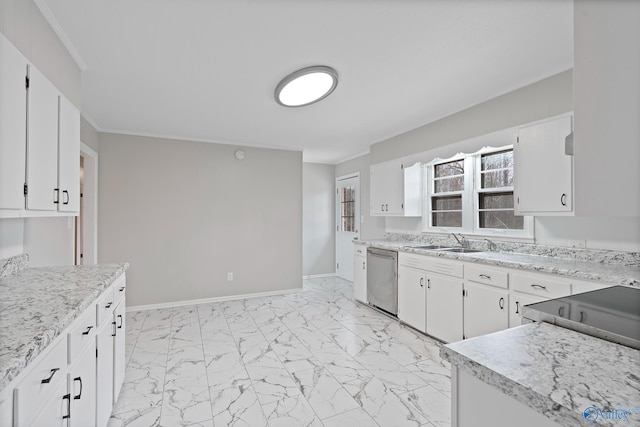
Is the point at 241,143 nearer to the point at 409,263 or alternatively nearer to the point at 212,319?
the point at 212,319

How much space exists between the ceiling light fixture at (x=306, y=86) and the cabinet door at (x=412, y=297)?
2.11m

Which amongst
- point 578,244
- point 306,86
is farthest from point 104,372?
point 578,244

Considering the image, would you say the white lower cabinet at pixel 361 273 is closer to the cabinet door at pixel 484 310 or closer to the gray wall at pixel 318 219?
the cabinet door at pixel 484 310

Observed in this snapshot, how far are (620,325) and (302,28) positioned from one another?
2.07 meters

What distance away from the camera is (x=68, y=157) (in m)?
1.91

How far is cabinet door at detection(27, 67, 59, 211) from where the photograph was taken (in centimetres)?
147

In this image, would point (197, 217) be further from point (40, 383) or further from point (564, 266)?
point (564, 266)

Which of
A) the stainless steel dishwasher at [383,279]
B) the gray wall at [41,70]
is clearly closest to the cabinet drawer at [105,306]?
the gray wall at [41,70]

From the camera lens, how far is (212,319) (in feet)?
12.1

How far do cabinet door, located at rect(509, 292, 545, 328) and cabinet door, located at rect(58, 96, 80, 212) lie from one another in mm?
Answer: 3178

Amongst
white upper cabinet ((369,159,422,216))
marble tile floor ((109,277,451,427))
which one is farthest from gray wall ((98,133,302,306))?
white upper cabinet ((369,159,422,216))

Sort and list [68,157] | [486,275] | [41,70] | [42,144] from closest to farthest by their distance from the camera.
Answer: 1. [42,144]
2. [41,70]
3. [68,157]
4. [486,275]

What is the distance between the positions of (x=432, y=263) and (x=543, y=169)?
127cm

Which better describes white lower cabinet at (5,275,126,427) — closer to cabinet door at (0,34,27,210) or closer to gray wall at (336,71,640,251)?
cabinet door at (0,34,27,210)
